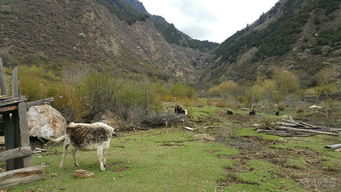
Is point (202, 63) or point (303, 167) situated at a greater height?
point (202, 63)

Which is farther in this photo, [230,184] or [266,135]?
[266,135]

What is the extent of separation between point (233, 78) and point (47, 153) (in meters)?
97.8

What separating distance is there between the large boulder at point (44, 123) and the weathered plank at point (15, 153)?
7771mm

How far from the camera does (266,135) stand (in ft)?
77.6

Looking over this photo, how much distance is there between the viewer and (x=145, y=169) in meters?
12.0

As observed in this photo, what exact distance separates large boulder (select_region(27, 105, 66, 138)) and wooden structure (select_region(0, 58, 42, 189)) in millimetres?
6395

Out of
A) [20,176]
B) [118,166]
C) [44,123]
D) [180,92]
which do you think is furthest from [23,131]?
[180,92]

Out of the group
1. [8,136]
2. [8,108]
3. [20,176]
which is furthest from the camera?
[8,136]

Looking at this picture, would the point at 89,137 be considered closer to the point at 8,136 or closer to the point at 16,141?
the point at 16,141

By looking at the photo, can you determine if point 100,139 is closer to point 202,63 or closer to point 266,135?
point 266,135

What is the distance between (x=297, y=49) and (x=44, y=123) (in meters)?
92.1

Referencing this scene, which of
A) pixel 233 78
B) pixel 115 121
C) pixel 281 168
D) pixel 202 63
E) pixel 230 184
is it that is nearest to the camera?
pixel 230 184

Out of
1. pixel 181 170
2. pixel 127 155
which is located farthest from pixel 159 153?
pixel 181 170

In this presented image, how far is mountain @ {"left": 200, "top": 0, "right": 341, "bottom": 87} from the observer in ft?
269
